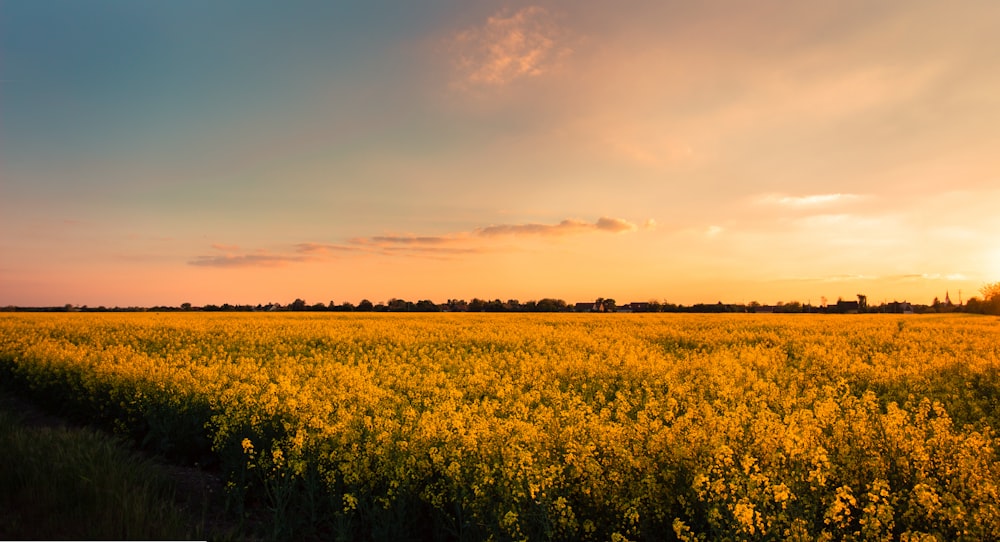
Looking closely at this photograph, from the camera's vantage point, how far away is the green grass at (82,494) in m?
5.88

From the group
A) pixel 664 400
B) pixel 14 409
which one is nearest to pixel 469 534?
pixel 664 400

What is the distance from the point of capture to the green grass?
19.3 feet

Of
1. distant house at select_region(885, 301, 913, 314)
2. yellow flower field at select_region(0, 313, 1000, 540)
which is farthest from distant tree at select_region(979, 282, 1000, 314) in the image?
yellow flower field at select_region(0, 313, 1000, 540)

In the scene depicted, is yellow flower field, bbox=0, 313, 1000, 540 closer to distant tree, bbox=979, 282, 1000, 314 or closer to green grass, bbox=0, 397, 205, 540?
green grass, bbox=0, 397, 205, 540

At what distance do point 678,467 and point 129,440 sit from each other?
9.63 m

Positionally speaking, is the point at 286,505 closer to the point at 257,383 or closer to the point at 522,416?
the point at 522,416

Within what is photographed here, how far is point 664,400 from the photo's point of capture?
10.9 m

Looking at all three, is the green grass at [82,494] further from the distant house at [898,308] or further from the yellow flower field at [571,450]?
the distant house at [898,308]

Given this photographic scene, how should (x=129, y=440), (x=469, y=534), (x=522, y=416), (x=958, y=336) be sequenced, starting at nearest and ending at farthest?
(x=469, y=534)
(x=522, y=416)
(x=129, y=440)
(x=958, y=336)

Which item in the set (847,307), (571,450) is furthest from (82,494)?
(847,307)

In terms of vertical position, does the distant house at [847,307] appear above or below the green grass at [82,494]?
above

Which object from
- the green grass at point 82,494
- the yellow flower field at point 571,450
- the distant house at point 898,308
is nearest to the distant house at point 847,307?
the distant house at point 898,308

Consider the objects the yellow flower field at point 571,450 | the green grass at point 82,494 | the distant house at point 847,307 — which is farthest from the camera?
the distant house at point 847,307

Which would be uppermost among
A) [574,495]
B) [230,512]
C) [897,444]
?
[897,444]
